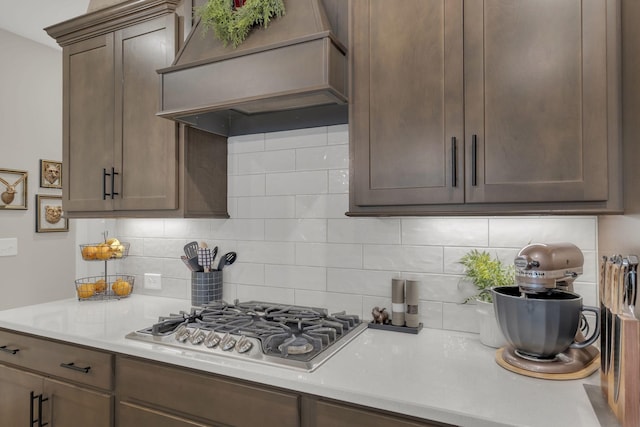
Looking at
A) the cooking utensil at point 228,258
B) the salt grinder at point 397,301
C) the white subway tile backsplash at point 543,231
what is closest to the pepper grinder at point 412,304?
the salt grinder at point 397,301

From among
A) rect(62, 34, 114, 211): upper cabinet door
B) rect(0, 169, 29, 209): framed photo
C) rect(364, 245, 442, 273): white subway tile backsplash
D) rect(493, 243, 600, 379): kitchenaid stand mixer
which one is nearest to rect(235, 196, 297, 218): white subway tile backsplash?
rect(364, 245, 442, 273): white subway tile backsplash

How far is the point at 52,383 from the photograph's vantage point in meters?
1.66

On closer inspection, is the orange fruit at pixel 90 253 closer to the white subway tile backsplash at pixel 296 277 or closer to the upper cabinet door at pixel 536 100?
the white subway tile backsplash at pixel 296 277

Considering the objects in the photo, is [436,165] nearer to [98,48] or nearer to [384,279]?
[384,279]

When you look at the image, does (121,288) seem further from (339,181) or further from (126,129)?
(339,181)

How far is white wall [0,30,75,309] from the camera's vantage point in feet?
9.90

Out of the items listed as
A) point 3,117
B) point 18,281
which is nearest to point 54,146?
point 3,117

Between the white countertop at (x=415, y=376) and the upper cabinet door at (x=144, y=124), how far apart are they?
2.03ft

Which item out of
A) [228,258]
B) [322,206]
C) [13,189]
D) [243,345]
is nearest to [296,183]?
[322,206]

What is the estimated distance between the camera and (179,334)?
1474 mm

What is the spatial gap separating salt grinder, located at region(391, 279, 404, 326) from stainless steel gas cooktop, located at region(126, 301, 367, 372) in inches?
5.4

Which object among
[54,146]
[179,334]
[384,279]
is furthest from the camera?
[54,146]

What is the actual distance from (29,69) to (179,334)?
2.98m

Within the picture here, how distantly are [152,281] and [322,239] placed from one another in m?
1.16
